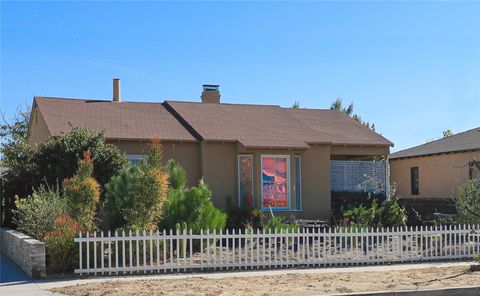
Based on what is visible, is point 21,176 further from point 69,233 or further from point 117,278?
point 117,278

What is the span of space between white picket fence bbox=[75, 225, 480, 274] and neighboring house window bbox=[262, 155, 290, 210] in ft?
19.4

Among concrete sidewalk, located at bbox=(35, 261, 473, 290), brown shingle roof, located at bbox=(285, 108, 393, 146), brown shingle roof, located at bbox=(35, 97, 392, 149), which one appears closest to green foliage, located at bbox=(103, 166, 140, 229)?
concrete sidewalk, located at bbox=(35, 261, 473, 290)

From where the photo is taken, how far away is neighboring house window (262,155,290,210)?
66.7ft

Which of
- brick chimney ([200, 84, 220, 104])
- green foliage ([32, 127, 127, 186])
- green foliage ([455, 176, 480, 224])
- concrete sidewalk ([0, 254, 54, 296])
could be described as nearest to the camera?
concrete sidewalk ([0, 254, 54, 296])

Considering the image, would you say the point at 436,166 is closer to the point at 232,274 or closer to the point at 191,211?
the point at 191,211

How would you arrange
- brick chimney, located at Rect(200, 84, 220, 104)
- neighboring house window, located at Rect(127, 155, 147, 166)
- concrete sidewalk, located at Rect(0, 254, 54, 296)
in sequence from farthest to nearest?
brick chimney, located at Rect(200, 84, 220, 104) → neighboring house window, located at Rect(127, 155, 147, 166) → concrete sidewalk, located at Rect(0, 254, 54, 296)

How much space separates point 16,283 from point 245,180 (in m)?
10.9

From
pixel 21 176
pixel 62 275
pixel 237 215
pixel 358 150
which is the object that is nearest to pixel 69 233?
pixel 62 275

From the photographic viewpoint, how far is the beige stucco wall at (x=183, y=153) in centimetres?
1958

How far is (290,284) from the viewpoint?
35.2 feet

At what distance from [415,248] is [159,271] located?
632 centimetres

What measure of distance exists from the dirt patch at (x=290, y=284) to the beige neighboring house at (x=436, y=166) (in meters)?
12.1

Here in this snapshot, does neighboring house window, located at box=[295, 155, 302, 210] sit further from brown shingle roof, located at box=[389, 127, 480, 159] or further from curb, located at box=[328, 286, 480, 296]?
curb, located at box=[328, 286, 480, 296]

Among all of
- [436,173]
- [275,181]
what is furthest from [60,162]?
[436,173]
